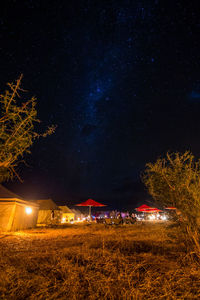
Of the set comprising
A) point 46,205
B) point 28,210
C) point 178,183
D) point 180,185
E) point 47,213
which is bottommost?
point 47,213

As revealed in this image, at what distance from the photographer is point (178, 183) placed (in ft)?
20.0

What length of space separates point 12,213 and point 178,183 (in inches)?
504

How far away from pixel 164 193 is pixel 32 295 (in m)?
6.35

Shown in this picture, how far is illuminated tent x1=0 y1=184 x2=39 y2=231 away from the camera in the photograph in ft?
39.9

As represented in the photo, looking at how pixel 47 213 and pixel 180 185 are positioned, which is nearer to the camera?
pixel 180 185

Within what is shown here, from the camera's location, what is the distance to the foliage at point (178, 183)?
509cm

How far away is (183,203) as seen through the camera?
5.20 metres

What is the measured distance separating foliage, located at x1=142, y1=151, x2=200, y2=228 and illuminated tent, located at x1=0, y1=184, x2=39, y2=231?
11113 millimetres

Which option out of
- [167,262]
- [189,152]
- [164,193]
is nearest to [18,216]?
[164,193]

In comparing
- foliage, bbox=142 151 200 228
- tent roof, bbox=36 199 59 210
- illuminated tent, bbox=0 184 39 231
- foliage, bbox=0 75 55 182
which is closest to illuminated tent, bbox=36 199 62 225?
tent roof, bbox=36 199 59 210

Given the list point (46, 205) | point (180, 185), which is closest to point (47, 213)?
point (46, 205)

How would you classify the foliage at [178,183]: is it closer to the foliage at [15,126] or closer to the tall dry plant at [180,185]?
the tall dry plant at [180,185]

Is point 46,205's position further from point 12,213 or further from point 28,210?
point 12,213

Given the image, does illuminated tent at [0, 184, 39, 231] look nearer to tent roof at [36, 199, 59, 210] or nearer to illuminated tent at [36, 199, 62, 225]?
illuminated tent at [36, 199, 62, 225]
